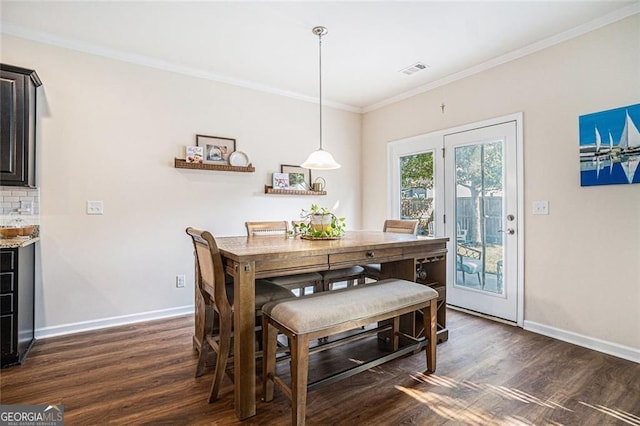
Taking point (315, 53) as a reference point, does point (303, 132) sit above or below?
below

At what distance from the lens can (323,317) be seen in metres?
1.71

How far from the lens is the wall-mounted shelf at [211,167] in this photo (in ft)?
11.1

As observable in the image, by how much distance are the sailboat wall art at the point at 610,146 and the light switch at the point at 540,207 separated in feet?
1.09

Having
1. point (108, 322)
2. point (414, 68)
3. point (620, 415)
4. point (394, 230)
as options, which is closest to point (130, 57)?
point (108, 322)

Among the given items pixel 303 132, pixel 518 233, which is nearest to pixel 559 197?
pixel 518 233

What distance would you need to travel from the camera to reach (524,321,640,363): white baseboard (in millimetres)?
2438

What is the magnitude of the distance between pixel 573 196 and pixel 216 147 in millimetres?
3501

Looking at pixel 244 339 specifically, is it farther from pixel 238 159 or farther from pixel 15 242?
pixel 238 159

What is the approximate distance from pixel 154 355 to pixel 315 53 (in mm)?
3021

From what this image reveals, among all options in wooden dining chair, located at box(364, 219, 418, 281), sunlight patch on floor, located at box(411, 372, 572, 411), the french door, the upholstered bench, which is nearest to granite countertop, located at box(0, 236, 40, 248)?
the upholstered bench

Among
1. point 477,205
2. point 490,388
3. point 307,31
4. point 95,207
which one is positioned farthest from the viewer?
point 477,205

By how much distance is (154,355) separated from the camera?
8.20 feet

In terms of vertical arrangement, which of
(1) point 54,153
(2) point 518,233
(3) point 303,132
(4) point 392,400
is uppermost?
(3) point 303,132

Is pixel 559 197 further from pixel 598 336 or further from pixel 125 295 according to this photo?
pixel 125 295
